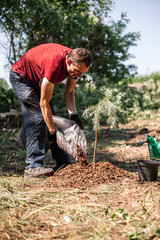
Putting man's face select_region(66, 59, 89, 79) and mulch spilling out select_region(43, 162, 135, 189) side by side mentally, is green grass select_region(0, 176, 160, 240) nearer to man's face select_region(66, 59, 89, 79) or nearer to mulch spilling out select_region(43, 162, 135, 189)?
mulch spilling out select_region(43, 162, 135, 189)

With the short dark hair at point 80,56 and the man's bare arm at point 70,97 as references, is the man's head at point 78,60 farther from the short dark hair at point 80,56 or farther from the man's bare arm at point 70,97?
the man's bare arm at point 70,97

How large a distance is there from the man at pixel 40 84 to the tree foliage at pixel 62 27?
3484 mm

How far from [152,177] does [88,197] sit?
82cm

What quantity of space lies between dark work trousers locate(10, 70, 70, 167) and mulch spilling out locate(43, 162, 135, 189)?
34 centimetres

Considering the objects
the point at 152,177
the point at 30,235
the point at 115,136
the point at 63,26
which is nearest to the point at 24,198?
the point at 30,235

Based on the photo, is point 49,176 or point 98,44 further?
point 98,44

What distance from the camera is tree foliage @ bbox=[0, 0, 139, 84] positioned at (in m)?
5.80

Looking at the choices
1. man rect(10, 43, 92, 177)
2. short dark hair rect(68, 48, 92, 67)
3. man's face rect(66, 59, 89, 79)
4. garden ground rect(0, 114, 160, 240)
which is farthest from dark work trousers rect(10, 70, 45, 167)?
short dark hair rect(68, 48, 92, 67)

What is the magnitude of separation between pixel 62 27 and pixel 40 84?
4009mm

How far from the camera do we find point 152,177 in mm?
2533

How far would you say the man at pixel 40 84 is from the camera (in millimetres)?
2469

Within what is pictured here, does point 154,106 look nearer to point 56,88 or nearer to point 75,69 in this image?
point 56,88

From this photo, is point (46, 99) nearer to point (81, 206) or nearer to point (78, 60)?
point (78, 60)

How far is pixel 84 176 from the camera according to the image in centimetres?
258
